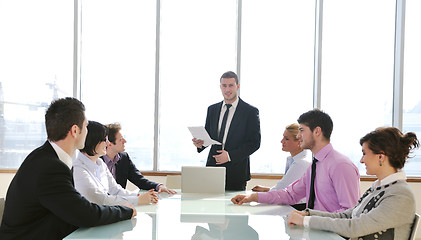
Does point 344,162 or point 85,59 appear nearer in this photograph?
point 344,162

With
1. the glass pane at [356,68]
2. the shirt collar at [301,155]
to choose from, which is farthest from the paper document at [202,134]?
the glass pane at [356,68]

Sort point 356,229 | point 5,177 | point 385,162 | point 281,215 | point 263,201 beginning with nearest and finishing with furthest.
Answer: point 356,229, point 385,162, point 281,215, point 263,201, point 5,177

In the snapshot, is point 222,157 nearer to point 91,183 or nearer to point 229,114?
point 229,114

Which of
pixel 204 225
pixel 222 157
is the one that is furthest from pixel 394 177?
pixel 222 157

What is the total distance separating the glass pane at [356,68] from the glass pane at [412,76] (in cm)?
20

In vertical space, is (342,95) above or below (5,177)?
above

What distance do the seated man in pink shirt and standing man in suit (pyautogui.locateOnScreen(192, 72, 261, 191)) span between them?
3.01 feet

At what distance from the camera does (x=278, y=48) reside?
19.3ft

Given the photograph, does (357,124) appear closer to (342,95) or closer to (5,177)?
(342,95)

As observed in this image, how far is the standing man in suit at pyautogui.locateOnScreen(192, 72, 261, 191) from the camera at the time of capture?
3885 mm

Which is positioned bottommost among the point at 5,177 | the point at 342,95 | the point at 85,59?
the point at 5,177

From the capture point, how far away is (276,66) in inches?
232

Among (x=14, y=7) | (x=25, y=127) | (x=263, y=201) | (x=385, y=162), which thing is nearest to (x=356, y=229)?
(x=385, y=162)

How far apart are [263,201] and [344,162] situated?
63 cm
